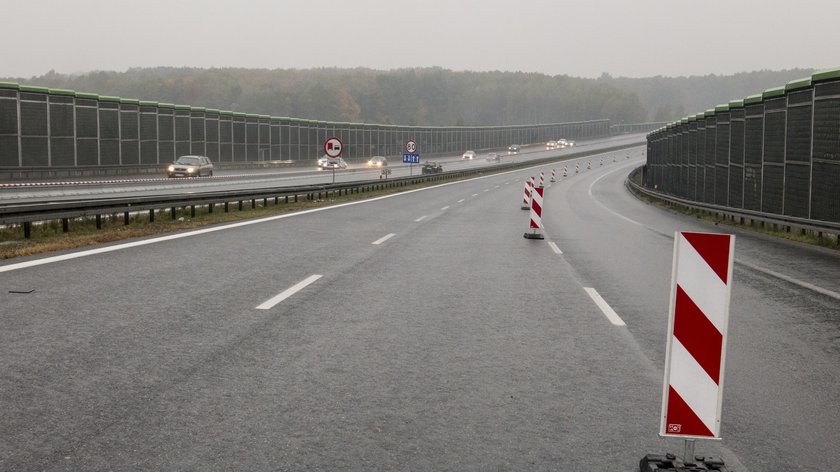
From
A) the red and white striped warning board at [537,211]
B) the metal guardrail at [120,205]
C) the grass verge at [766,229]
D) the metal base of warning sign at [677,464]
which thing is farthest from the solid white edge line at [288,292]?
the grass verge at [766,229]

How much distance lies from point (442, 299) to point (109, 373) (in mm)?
4440

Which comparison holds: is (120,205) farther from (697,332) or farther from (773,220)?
(773,220)

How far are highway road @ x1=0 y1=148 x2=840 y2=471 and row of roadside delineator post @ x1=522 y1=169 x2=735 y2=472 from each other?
1.02 feet

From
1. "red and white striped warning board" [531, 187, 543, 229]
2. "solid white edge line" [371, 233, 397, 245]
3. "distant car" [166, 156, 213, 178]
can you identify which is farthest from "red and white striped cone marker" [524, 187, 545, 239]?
"distant car" [166, 156, 213, 178]

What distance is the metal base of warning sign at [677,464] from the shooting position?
153 inches

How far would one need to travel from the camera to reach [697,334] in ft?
14.3

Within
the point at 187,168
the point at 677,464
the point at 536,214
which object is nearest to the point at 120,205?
the point at 536,214

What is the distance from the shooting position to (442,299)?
30.7 ft

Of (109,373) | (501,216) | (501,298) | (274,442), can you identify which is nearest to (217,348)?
(109,373)

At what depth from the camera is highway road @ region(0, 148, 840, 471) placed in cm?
437

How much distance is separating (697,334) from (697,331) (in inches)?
0.7

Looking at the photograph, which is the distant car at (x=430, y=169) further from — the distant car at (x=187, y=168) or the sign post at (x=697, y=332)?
the sign post at (x=697, y=332)

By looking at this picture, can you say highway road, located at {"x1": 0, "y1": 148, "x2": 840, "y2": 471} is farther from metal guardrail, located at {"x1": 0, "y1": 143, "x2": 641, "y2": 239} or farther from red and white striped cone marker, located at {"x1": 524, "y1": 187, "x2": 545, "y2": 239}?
red and white striped cone marker, located at {"x1": 524, "y1": 187, "x2": 545, "y2": 239}

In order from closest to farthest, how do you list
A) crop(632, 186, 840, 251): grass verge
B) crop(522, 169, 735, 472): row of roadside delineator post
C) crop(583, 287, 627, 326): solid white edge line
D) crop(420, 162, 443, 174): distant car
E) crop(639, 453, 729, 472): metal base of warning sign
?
crop(639, 453, 729, 472): metal base of warning sign → crop(522, 169, 735, 472): row of roadside delineator post → crop(583, 287, 627, 326): solid white edge line → crop(632, 186, 840, 251): grass verge → crop(420, 162, 443, 174): distant car
